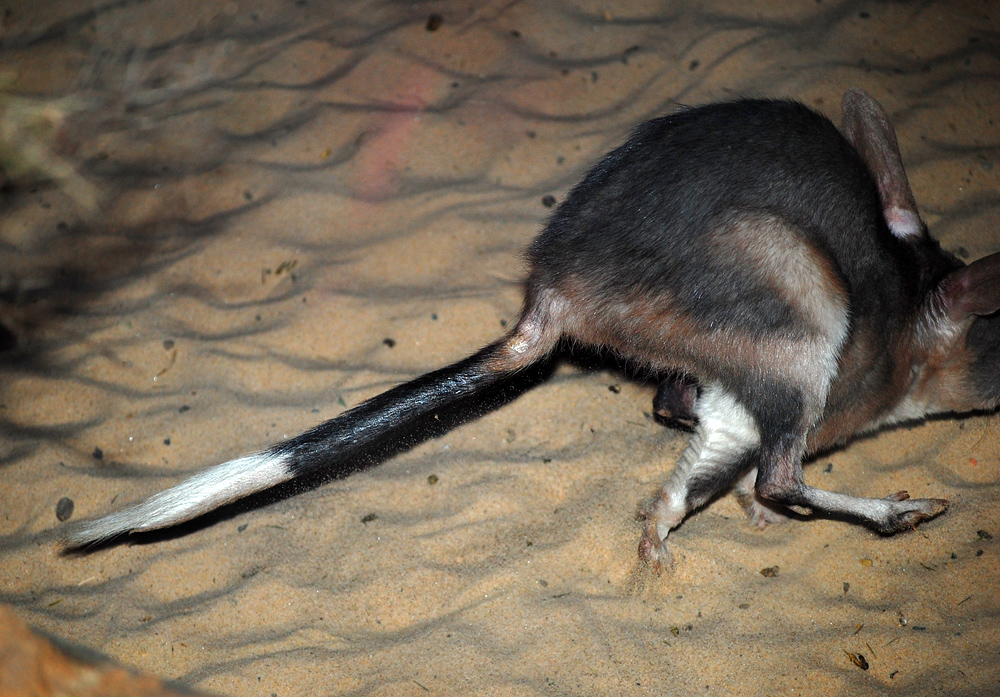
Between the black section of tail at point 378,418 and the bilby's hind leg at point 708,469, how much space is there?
31.6 inches

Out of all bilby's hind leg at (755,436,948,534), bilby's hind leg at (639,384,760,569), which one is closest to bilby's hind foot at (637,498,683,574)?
bilby's hind leg at (639,384,760,569)

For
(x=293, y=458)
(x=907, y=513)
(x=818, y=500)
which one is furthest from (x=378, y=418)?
(x=907, y=513)

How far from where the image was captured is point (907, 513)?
8.41 ft

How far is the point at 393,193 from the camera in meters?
3.72

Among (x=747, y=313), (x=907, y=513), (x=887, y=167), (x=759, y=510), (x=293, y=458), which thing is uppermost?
(x=887, y=167)

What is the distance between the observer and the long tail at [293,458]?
2.37 metres

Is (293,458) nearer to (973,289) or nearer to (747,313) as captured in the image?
(747,313)

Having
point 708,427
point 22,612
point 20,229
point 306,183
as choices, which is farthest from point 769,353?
point 20,229

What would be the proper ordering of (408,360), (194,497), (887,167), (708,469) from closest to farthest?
1. (194,497)
2. (708,469)
3. (887,167)
4. (408,360)

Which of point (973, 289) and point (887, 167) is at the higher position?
point (887, 167)

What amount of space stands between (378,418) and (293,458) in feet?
1.01

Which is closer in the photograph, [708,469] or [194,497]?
[194,497]

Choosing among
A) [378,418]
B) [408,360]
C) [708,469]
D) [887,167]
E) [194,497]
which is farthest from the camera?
[408,360]

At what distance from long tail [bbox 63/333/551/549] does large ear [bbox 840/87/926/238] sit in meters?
1.66
